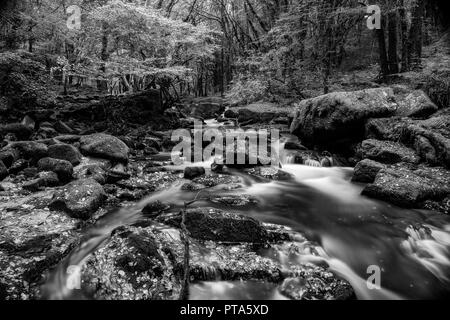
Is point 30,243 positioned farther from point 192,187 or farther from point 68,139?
point 68,139

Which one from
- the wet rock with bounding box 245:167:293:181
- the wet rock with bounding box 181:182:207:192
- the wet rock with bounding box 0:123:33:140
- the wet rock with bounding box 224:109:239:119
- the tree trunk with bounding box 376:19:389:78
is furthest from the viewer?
the wet rock with bounding box 224:109:239:119

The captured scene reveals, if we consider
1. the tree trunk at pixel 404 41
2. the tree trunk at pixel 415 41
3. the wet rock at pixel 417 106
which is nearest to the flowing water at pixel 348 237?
the wet rock at pixel 417 106

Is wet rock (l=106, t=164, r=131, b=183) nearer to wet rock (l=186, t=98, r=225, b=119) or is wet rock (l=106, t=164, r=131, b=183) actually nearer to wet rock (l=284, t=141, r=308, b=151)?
wet rock (l=284, t=141, r=308, b=151)

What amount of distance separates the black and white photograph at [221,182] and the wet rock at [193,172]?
0.04 metres

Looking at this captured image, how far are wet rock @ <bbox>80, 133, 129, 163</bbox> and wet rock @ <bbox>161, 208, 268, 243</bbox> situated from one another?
4.11m

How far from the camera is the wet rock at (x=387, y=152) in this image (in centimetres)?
729

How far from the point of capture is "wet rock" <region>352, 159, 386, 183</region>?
695cm

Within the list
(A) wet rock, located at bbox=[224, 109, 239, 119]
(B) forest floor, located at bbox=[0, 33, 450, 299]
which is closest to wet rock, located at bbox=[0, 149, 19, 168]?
(B) forest floor, located at bbox=[0, 33, 450, 299]

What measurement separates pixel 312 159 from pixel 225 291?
634 cm

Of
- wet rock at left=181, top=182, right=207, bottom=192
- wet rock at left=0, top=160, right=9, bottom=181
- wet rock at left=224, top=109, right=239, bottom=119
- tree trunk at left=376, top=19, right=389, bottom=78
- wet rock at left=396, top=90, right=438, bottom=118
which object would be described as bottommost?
wet rock at left=181, top=182, right=207, bottom=192

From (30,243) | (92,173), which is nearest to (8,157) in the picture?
(92,173)

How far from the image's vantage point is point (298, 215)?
573 centimetres

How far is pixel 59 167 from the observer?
6637mm

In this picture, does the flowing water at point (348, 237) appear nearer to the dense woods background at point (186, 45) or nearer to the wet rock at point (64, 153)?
the wet rock at point (64, 153)
